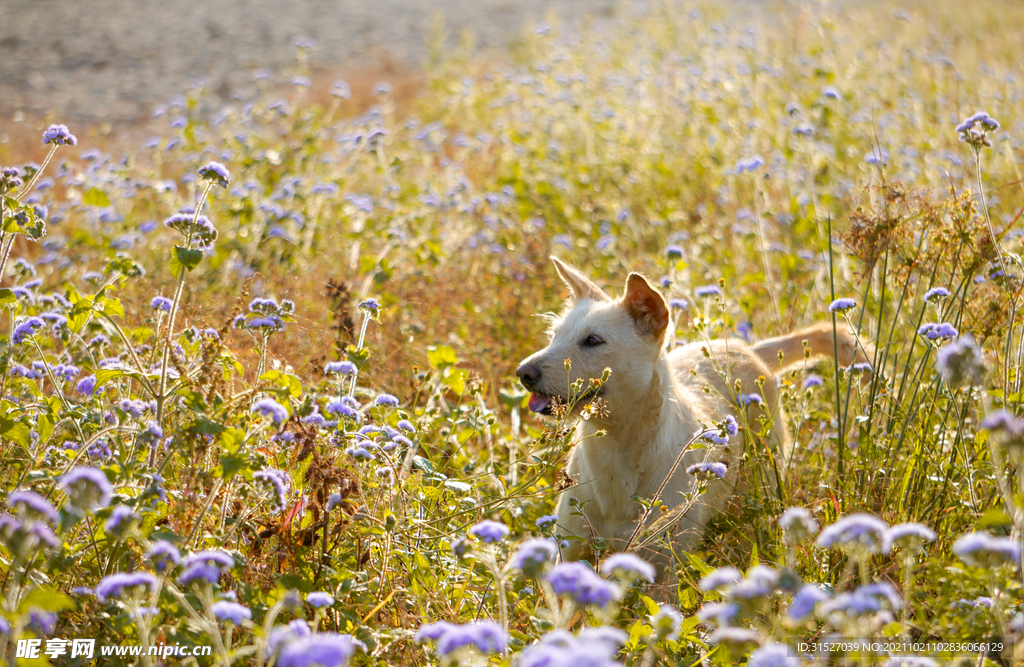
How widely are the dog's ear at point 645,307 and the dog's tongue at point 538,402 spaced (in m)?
0.56

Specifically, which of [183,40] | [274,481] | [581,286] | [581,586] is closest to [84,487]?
[274,481]

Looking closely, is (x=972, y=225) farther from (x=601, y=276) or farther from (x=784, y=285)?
(x=601, y=276)

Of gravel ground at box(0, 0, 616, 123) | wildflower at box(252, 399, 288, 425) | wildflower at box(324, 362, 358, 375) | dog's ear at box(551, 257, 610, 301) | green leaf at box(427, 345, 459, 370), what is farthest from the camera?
gravel ground at box(0, 0, 616, 123)

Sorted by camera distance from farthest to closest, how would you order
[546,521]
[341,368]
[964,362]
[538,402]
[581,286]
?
[581,286]
[538,402]
[546,521]
[341,368]
[964,362]

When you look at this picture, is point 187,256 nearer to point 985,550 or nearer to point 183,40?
point 985,550

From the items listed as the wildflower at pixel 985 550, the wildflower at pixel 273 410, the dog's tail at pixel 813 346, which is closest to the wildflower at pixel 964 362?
the wildflower at pixel 985 550

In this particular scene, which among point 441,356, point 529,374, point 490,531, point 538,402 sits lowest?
point 538,402

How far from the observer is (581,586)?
132 centimetres

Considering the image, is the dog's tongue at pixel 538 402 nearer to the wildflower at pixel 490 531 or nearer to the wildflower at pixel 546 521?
the wildflower at pixel 546 521

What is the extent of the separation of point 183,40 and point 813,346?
44.5 feet

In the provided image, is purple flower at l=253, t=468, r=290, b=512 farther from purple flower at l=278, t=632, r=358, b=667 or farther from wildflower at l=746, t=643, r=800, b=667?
wildflower at l=746, t=643, r=800, b=667

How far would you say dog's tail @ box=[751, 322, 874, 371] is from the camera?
12.7 ft

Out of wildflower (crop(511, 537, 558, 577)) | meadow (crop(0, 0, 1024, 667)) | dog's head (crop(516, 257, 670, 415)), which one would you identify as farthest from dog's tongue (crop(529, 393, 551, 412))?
wildflower (crop(511, 537, 558, 577))

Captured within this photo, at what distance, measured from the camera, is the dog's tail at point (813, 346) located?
388cm
